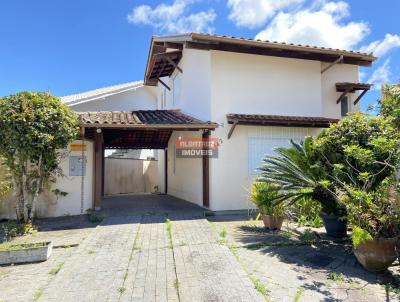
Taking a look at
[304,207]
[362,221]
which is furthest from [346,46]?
[362,221]

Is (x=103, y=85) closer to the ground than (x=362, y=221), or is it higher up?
higher up

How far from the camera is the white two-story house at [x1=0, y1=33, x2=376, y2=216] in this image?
12.1 m

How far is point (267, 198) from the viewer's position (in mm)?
8961

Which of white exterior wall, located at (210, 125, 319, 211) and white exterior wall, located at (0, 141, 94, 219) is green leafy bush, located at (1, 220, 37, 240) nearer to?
white exterior wall, located at (0, 141, 94, 219)

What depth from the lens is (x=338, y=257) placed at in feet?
22.4

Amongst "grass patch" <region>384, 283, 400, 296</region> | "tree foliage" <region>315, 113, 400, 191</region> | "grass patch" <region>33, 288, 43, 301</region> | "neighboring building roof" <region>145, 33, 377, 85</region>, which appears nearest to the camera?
"grass patch" <region>33, 288, 43, 301</region>

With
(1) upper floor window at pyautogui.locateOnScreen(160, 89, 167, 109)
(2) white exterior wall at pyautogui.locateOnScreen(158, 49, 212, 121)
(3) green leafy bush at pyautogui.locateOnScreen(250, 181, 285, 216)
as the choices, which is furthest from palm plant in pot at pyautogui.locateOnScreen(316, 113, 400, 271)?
(1) upper floor window at pyautogui.locateOnScreen(160, 89, 167, 109)

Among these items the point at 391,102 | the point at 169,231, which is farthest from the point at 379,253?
the point at 169,231

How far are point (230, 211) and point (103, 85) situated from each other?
72.5 feet

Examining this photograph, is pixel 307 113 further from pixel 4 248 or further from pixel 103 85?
pixel 103 85

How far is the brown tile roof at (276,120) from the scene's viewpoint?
12.2 meters

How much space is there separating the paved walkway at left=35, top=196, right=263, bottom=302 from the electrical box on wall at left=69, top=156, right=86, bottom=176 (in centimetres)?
345

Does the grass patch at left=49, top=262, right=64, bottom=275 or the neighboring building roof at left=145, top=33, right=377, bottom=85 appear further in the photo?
the neighboring building roof at left=145, top=33, right=377, bottom=85

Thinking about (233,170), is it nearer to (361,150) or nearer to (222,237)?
(222,237)
